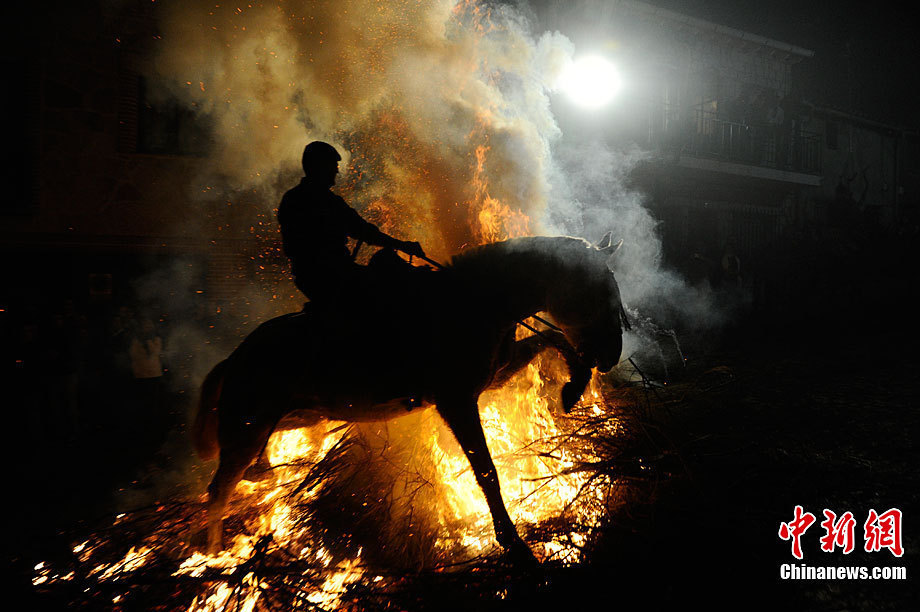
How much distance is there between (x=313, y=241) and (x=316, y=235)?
5cm

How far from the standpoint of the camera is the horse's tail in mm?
3438

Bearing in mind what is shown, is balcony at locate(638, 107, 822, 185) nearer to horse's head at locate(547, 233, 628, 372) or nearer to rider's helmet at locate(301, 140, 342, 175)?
horse's head at locate(547, 233, 628, 372)

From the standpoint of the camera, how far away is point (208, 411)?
11.3 ft

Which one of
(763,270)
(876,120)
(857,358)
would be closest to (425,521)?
(857,358)

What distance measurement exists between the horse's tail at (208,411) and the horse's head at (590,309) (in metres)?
2.96

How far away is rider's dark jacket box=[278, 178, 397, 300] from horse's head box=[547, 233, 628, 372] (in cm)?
173

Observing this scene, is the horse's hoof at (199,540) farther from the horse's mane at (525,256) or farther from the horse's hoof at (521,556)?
the horse's mane at (525,256)

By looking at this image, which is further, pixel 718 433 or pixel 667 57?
pixel 667 57

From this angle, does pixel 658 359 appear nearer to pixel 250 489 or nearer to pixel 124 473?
pixel 250 489

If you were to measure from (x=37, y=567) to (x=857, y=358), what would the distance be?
13227 millimetres

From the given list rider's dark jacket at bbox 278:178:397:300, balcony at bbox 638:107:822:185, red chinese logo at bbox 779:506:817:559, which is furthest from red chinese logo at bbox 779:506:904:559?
balcony at bbox 638:107:822:185

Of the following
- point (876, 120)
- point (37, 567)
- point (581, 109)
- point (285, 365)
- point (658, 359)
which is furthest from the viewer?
point (876, 120)

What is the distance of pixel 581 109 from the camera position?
1370 centimetres

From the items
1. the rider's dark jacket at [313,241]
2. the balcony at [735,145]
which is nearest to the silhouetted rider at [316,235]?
the rider's dark jacket at [313,241]
